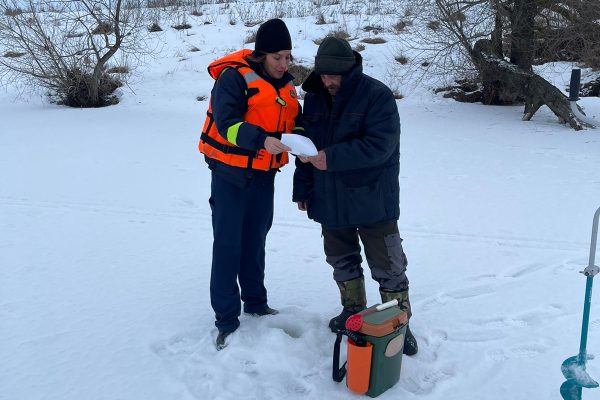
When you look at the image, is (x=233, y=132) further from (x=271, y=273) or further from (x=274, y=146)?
(x=271, y=273)

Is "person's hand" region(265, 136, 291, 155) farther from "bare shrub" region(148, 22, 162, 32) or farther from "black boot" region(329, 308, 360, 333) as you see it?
"bare shrub" region(148, 22, 162, 32)

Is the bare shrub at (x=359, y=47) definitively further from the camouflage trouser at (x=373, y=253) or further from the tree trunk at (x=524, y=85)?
the camouflage trouser at (x=373, y=253)

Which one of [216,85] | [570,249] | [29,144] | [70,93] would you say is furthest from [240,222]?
[70,93]

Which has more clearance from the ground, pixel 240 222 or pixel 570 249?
pixel 240 222

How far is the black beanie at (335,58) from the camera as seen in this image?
2.81 metres

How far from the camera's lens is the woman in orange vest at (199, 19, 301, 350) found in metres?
2.88

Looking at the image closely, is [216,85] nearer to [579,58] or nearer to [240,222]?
[240,222]

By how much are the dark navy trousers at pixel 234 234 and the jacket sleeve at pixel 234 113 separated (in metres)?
0.30

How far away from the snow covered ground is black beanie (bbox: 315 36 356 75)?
148cm

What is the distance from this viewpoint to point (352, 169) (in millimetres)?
2861

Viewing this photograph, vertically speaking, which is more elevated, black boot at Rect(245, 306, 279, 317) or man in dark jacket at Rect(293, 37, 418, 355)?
man in dark jacket at Rect(293, 37, 418, 355)

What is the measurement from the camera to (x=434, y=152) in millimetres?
7703

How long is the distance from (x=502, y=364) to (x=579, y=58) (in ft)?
29.4

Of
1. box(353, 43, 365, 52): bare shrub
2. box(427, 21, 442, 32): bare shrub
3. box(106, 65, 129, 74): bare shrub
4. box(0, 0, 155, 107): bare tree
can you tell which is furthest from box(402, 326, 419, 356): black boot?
box(353, 43, 365, 52): bare shrub
